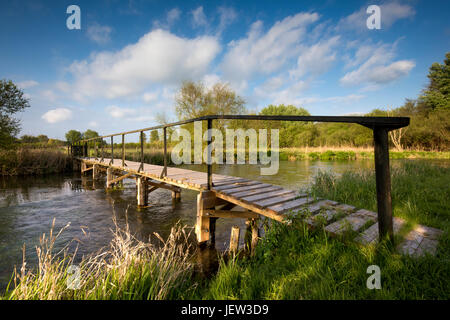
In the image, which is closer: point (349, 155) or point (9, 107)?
point (9, 107)

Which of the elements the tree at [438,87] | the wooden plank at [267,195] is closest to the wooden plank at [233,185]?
the wooden plank at [267,195]

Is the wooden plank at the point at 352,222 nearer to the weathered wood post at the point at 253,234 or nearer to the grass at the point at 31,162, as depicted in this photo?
the weathered wood post at the point at 253,234

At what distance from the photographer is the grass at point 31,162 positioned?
14.7 metres

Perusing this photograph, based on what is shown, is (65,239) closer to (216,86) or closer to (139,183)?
(139,183)

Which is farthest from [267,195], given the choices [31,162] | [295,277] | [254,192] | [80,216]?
[31,162]

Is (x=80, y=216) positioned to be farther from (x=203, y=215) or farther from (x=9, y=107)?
(x=9, y=107)

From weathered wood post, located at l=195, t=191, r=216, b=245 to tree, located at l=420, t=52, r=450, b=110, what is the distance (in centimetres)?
3589

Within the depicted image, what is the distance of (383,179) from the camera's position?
→ 7.58 ft

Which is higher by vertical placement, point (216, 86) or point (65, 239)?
point (216, 86)

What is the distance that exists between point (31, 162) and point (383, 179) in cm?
2127

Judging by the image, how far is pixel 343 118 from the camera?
233cm

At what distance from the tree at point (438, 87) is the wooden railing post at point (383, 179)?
35.6 m
